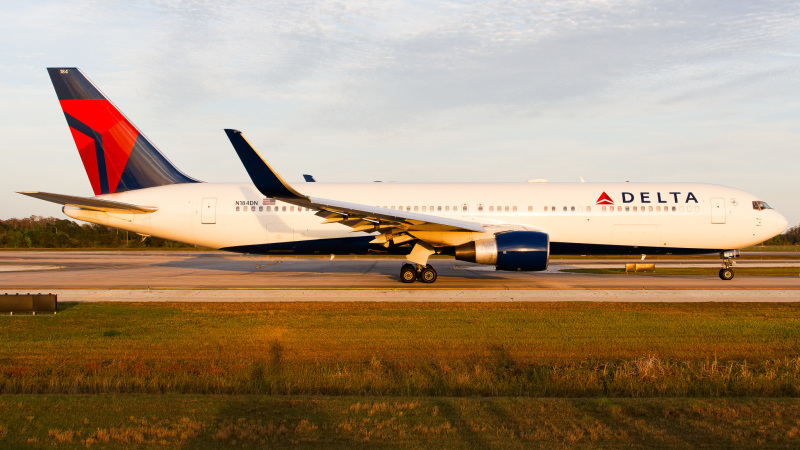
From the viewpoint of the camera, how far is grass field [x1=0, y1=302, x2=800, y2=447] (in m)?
5.54

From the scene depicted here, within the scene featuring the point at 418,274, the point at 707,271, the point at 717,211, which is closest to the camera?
the point at 418,274

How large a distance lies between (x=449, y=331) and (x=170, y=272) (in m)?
19.3

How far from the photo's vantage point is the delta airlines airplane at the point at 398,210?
2164 centimetres

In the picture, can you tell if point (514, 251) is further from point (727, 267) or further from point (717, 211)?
point (727, 267)

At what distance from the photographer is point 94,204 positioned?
20766mm

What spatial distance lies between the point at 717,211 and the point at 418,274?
39.2 ft

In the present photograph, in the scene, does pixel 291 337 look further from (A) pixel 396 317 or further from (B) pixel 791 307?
(B) pixel 791 307

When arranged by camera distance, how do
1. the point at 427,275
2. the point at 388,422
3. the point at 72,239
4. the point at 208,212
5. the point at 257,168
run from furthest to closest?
the point at 72,239
the point at 208,212
the point at 427,275
the point at 257,168
the point at 388,422

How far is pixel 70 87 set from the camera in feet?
71.4

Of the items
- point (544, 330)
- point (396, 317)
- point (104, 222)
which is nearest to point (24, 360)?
point (396, 317)

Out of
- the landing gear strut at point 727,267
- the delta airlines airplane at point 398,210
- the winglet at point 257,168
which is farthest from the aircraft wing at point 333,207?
the landing gear strut at point 727,267

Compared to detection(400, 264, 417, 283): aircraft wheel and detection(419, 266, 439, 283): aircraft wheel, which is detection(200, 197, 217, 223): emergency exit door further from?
detection(419, 266, 439, 283): aircraft wheel

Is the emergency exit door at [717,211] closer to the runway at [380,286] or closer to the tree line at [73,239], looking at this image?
the runway at [380,286]

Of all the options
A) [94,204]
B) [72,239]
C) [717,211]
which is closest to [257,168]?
[94,204]
